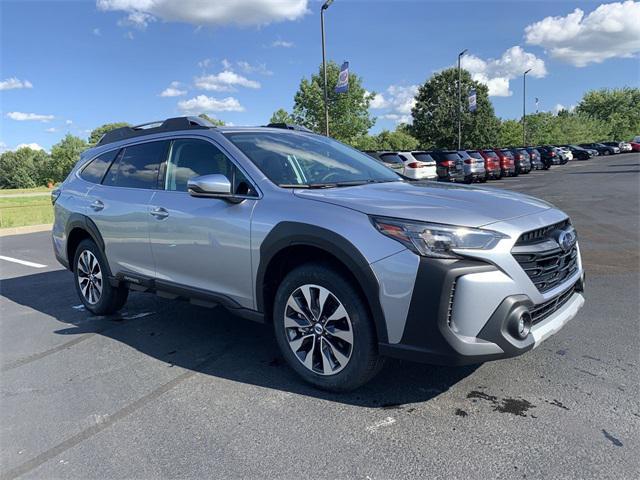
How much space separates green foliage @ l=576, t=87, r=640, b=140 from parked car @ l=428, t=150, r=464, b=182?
85537 millimetres

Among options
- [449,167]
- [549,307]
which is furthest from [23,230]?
[449,167]

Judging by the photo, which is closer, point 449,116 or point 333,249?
point 333,249

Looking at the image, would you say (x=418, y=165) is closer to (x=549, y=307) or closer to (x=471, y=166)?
(x=471, y=166)

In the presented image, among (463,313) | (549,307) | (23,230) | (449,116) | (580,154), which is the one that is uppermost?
(449,116)

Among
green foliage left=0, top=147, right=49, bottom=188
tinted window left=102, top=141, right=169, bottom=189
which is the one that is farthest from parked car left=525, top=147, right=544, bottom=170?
green foliage left=0, top=147, right=49, bottom=188

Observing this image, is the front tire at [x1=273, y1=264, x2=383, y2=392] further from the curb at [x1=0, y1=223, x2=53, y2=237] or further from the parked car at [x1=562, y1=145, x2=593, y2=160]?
the parked car at [x1=562, y1=145, x2=593, y2=160]

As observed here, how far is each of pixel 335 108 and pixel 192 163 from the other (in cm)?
4563

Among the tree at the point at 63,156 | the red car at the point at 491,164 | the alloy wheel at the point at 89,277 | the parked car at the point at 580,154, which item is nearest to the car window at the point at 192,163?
the alloy wheel at the point at 89,277

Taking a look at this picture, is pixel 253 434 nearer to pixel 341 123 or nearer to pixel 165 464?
pixel 165 464

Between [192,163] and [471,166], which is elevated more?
[192,163]

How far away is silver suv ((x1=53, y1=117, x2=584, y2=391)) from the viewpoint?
2.75m

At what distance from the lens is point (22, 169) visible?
10125 cm

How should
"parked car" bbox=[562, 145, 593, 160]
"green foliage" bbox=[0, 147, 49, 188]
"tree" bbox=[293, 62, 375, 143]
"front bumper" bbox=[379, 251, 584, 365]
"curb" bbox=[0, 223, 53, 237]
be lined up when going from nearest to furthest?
"front bumper" bbox=[379, 251, 584, 365], "curb" bbox=[0, 223, 53, 237], "tree" bbox=[293, 62, 375, 143], "parked car" bbox=[562, 145, 593, 160], "green foliage" bbox=[0, 147, 49, 188]

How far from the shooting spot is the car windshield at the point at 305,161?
12.2 ft
